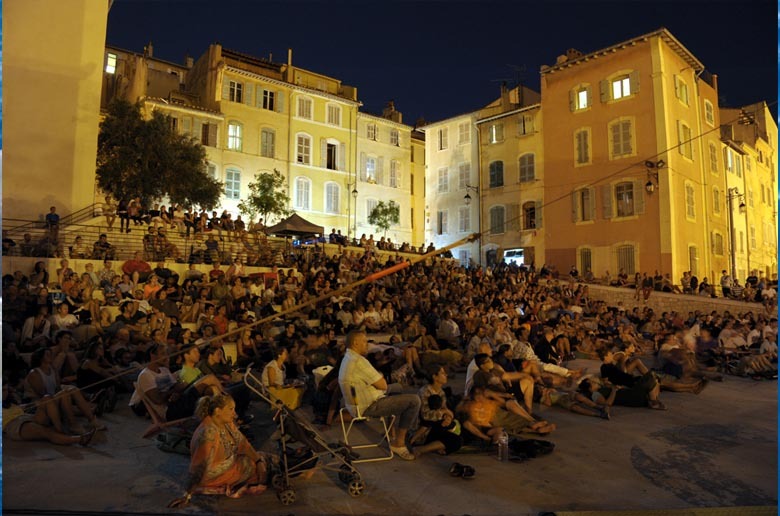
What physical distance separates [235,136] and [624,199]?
21433 millimetres

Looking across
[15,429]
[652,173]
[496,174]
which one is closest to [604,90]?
[652,173]

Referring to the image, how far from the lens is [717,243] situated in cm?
2700

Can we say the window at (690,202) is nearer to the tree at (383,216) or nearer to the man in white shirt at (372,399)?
the tree at (383,216)

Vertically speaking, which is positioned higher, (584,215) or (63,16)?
(63,16)

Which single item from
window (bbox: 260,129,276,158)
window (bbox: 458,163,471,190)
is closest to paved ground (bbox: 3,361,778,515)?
window (bbox: 458,163,471,190)

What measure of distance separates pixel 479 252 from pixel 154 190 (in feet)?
58.6

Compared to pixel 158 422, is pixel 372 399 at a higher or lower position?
higher

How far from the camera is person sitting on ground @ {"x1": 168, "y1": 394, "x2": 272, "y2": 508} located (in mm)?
4316

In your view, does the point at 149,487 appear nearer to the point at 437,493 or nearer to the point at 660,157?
the point at 437,493

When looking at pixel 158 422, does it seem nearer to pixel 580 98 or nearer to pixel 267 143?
pixel 580 98

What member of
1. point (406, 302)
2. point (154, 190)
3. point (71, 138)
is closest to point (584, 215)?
point (406, 302)

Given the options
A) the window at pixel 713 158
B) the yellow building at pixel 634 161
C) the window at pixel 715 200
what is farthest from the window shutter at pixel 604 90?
the window at pixel 715 200

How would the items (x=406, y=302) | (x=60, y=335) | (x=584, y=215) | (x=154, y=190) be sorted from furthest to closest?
1. (x=584, y=215)
2. (x=154, y=190)
3. (x=406, y=302)
4. (x=60, y=335)

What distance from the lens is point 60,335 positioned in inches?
320
